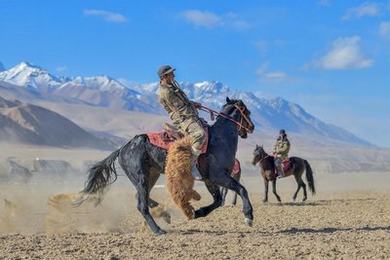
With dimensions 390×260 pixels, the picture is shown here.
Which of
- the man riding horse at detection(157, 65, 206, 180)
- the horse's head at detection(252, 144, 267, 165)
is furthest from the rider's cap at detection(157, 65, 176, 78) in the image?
the horse's head at detection(252, 144, 267, 165)

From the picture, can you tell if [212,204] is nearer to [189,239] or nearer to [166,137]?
[166,137]

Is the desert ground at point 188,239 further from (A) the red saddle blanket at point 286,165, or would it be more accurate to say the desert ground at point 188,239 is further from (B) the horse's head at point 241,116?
(A) the red saddle blanket at point 286,165

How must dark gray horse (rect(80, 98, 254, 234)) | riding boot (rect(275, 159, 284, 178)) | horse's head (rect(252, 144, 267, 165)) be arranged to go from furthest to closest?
riding boot (rect(275, 159, 284, 178)) < horse's head (rect(252, 144, 267, 165)) < dark gray horse (rect(80, 98, 254, 234))

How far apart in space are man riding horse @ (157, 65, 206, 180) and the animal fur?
0.75 ft

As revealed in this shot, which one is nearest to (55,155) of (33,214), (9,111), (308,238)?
(9,111)

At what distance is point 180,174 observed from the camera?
Answer: 11.6 m

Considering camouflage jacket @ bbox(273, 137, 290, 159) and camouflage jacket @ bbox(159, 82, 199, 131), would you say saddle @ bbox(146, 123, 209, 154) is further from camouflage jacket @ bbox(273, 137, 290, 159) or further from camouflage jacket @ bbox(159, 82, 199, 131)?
camouflage jacket @ bbox(273, 137, 290, 159)

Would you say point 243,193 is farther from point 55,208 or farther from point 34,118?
point 34,118

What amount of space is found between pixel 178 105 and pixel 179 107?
A: 4 centimetres

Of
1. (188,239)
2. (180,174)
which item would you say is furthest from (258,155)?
(188,239)

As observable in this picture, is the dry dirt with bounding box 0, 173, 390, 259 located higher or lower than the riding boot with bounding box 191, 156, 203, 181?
lower

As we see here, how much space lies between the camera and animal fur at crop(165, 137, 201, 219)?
1159 centimetres

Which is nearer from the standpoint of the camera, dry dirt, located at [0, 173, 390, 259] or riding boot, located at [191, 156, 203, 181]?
dry dirt, located at [0, 173, 390, 259]

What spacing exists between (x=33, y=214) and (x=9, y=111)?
135110 mm
